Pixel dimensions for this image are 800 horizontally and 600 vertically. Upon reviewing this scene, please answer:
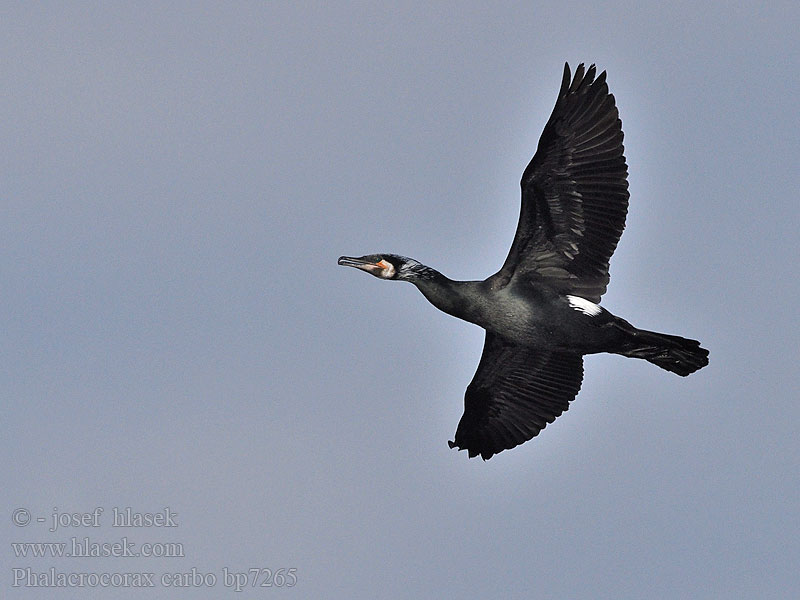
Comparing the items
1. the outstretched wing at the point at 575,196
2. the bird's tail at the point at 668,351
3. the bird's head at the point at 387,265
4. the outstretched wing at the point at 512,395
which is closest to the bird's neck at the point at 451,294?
the bird's head at the point at 387,265

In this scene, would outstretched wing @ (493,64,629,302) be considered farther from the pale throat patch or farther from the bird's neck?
the bird's neck

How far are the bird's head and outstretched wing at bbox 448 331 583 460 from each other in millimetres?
1696

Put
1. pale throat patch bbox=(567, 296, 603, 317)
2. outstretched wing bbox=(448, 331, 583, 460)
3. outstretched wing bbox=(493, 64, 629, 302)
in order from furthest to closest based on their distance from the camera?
outstretched wing bbox=(448, 331, 583, 460) → pale throat patch bbox=(567, 296, 603, 317) → outstretched wing bbox=(493, 64, 629, 302)

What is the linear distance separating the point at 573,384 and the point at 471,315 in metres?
2.02

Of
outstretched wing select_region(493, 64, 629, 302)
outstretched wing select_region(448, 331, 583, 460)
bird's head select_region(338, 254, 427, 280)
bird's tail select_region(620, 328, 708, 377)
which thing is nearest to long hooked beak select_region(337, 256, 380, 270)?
bird's head select_region(338, 254, 427, 280)

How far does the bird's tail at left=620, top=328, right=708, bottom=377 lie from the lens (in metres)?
16.5

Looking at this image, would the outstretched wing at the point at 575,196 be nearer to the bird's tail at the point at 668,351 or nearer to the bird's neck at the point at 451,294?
the bird's neck at the point at 451,294

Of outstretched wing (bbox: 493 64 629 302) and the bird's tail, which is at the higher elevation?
outstretched wing (bbox: 493 64 629 302)

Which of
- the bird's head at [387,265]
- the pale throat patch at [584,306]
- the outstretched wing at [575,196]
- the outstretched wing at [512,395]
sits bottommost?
the outstretched wing at [512,395]

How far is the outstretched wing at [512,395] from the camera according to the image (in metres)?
18.2

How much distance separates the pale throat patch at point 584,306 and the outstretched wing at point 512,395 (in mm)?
1297

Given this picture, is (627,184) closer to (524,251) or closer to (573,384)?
(524,251)

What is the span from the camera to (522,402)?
60.2 feet

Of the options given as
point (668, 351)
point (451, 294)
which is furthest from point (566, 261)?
point (668, 351)
